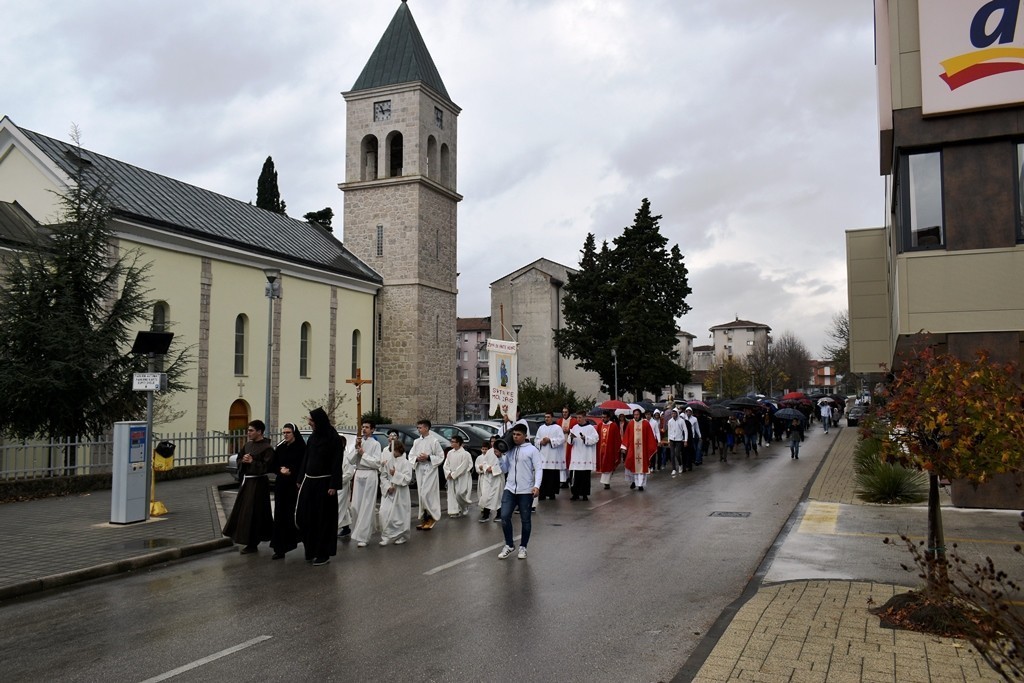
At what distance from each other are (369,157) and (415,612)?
41.7m

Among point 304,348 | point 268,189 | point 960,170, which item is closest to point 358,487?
point 960,170

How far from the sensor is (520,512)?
10.6m

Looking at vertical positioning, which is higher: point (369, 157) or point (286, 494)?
point (369, 157)

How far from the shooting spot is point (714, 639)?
255 inches

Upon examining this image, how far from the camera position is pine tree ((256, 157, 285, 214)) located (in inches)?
2247

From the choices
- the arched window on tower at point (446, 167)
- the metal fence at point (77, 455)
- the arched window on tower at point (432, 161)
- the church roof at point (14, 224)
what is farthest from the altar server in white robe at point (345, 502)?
the arched window on tower at point (446, 167)

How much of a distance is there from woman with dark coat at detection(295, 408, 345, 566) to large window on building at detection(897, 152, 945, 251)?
11.7 meters

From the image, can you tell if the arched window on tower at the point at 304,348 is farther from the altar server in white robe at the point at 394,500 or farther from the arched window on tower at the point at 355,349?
the altar server in white robe at the point at 394,500

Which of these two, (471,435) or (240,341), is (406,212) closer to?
(240,341)

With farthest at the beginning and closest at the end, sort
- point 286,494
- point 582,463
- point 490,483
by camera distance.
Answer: point 582,463 → point 490,483 → point 286,494

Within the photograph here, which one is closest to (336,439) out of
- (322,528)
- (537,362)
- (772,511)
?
(322,528)

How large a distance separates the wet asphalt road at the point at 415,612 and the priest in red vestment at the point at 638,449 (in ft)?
20.3

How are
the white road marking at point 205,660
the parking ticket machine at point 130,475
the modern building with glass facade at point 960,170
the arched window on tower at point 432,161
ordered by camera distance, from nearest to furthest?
the white road marking at point 205,660, the parking ticket machine at point 130,475, the modern building with glass facade at point 960,170, the arched window on tower at point 432,161

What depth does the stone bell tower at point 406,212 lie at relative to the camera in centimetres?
4372
